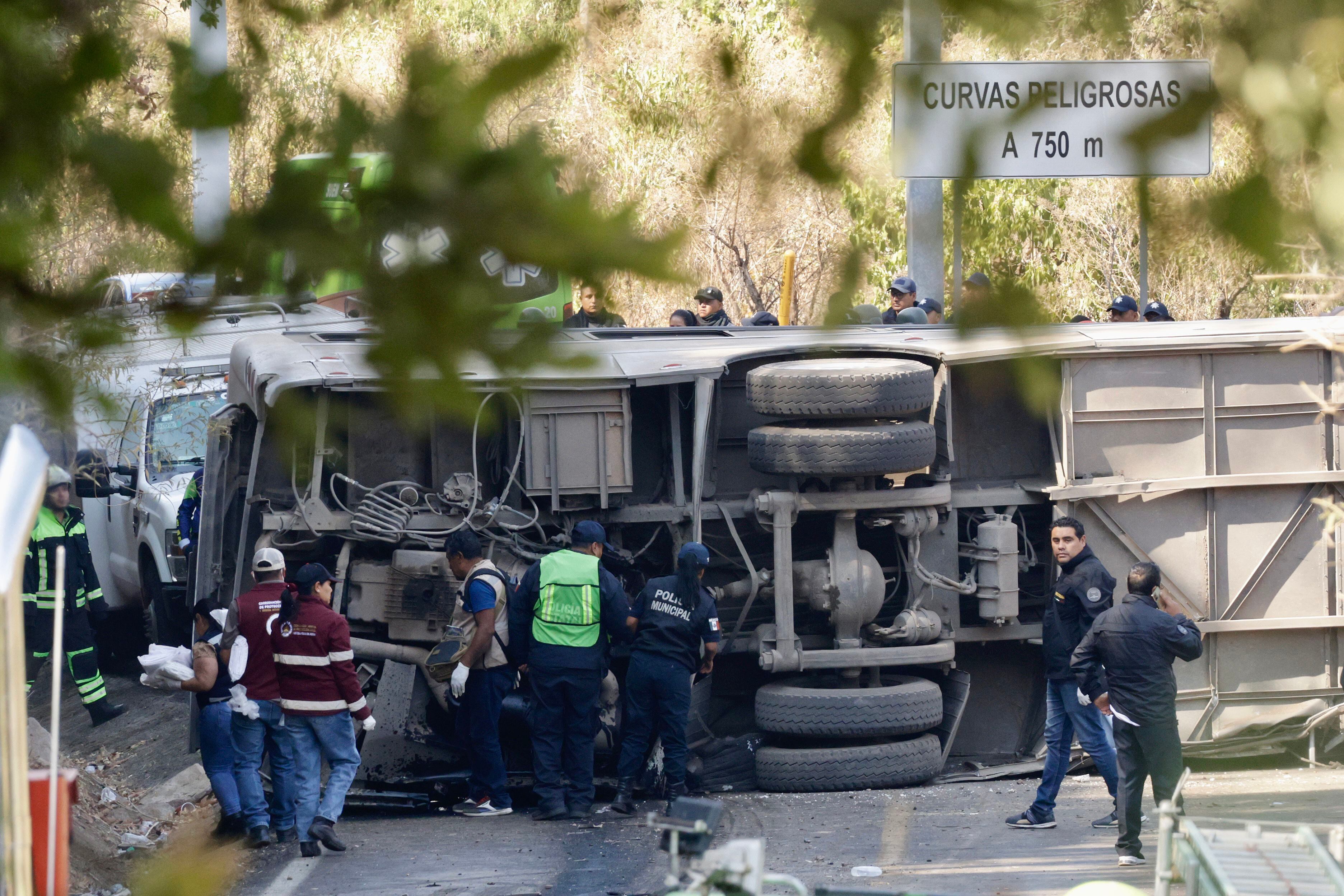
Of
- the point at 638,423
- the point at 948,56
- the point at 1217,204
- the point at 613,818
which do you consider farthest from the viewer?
the point at 638,423

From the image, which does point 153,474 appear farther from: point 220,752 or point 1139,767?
point 1139,767

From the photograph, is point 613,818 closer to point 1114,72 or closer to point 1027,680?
point 1027,680

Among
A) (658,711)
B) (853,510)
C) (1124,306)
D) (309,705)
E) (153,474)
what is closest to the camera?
(309,705)

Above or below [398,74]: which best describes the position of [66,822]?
below

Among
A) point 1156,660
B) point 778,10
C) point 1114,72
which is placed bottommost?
point 1156,660

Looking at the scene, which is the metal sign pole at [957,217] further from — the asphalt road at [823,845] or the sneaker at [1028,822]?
the sneaker at [1028,822]

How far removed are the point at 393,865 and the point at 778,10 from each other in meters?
6.93

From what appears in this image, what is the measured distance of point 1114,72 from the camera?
2.73 m

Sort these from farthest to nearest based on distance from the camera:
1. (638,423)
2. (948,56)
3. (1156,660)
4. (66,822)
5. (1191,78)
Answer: (638,423) → (1156,660) → (948,56) → (66,822) → (1191,78)

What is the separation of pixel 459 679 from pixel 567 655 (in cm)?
56

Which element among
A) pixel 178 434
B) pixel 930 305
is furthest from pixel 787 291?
pixel 178 434

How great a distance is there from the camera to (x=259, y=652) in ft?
23.5

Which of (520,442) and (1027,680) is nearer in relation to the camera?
(520,442)

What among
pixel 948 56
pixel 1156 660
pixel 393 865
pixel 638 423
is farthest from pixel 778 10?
pixel 948 56
